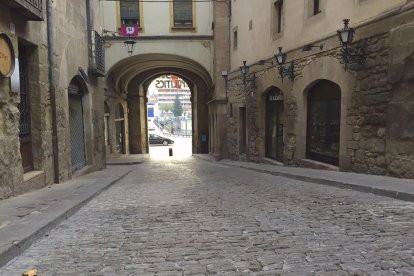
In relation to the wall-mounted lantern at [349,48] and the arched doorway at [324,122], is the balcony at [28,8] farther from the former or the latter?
the arched doorway at [324,122]

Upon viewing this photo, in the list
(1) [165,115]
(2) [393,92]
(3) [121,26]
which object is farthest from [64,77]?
(1) [165,115]

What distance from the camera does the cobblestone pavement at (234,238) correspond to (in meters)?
3.13

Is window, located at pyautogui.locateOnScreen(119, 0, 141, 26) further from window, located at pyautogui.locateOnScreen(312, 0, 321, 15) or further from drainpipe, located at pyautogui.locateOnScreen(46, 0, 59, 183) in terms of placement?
window, located at pyautogui.locateOnScreen(312, 0, 321, 15)

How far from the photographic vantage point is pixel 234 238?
3854 mm

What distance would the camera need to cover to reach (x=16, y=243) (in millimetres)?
3562

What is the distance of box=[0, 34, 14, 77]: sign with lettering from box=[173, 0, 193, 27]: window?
12.6 meters

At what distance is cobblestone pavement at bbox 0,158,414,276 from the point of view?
123 inches

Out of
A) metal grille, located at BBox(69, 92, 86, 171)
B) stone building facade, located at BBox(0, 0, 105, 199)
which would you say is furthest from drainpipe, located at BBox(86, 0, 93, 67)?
metal grille, located at BBox(69, 92, 86, 171)

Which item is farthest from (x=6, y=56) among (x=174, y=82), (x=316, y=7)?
(x=174, y=82)

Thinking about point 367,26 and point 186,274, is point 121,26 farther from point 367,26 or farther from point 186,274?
point 186,274

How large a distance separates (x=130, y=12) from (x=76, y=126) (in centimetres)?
885

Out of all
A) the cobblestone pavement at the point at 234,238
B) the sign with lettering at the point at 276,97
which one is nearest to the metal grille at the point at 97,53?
the sign with lettering at the point at 276,97

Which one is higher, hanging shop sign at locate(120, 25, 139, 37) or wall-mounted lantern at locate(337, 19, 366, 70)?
hanging shop sign at locate(120, 25, 139, 37)

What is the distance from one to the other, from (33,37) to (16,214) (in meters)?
3.78
